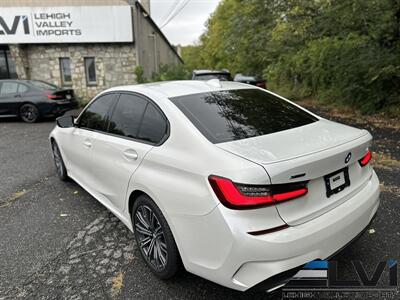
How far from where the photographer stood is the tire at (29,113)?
10.5 metres

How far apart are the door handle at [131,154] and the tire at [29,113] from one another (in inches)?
355

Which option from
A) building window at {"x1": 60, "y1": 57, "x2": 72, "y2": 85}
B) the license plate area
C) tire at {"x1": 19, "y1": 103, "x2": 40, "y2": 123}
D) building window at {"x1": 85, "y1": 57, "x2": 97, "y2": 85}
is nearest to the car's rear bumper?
the license plate area

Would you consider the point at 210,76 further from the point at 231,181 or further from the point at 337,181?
the point at 231,181

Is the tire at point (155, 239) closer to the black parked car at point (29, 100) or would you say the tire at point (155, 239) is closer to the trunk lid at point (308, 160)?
the trunk lid at point (308, 160)

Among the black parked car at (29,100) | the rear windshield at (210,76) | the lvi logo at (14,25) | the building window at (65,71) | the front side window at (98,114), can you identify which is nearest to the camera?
the front side window at (98,114)

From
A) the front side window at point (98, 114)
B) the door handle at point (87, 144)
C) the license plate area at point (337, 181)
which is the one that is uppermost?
the front side window at point (98, 114)

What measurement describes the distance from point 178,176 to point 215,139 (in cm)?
38

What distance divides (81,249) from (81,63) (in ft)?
40.4

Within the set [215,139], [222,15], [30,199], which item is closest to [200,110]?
[215,139]

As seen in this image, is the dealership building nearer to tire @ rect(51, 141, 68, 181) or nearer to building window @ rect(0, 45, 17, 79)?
building window @ rect(0, 45, 17, 79)

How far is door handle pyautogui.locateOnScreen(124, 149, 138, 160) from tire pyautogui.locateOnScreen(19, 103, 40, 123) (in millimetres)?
9013

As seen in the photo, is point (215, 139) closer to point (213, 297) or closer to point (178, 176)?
point (178, 176)

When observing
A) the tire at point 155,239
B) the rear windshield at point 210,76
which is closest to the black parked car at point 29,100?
the rear windshield at point 210,76

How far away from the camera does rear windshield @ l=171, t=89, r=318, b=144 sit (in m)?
2.47
